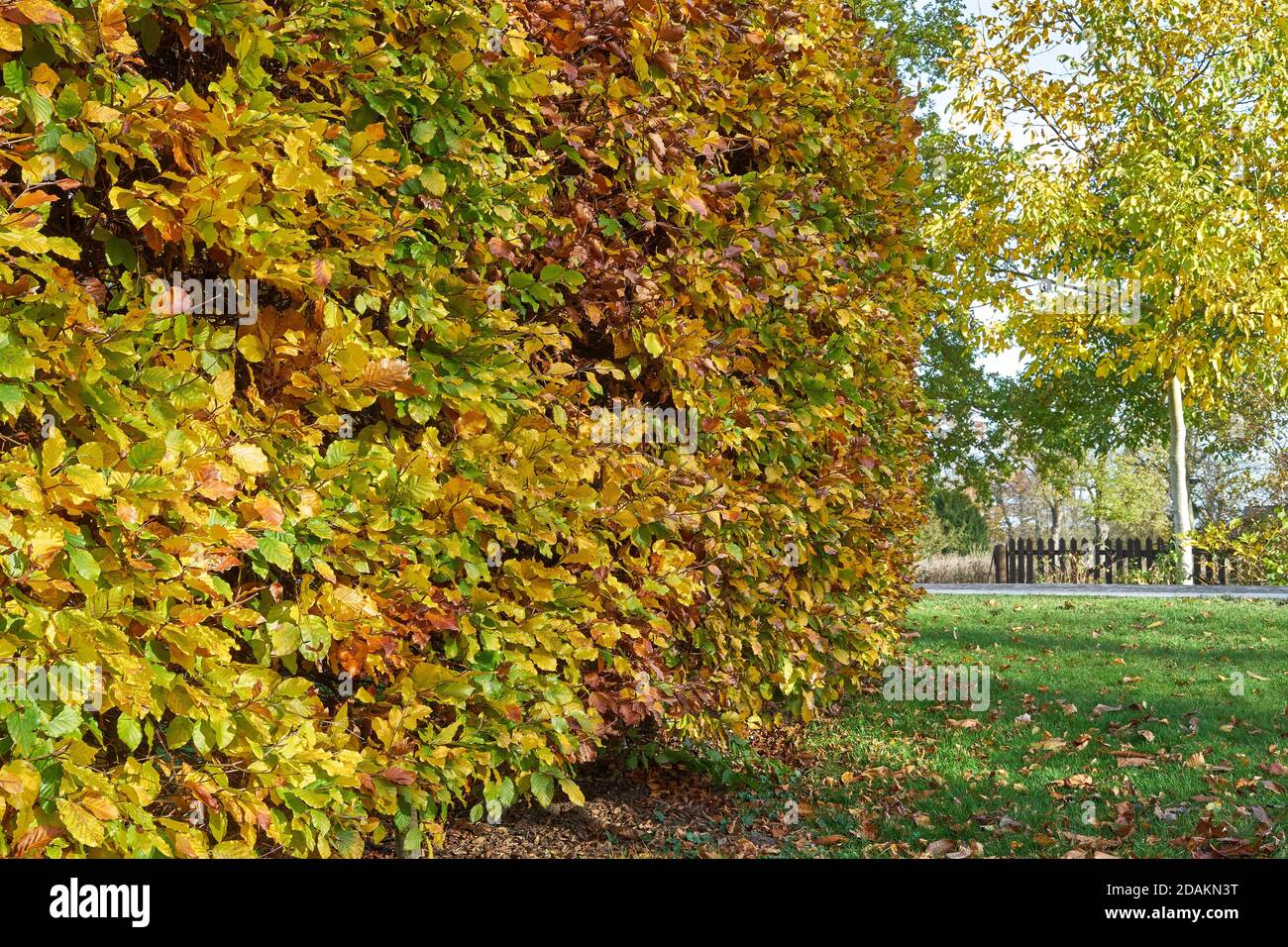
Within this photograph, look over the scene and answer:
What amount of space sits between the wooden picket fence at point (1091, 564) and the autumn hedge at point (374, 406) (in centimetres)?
1779

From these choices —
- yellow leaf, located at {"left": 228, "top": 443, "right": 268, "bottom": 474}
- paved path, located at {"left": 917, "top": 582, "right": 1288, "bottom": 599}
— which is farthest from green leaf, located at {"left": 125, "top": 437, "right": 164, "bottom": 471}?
paved path, located at {"left": 917, "top": 582, "right": 1288, "bottom": 599}

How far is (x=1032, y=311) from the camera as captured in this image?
15750 mm

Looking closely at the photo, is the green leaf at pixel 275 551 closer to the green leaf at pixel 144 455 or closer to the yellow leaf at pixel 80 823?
the green leaf at pixel 144 455

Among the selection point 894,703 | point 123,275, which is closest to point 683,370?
point 123,275

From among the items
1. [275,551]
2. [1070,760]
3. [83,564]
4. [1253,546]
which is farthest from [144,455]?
[1253,546]

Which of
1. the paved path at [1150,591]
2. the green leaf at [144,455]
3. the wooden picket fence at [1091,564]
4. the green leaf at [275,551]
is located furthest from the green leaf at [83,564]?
the wooden picket fence at [1091,564]

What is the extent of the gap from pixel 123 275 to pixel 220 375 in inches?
11.9

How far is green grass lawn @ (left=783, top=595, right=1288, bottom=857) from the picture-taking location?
4.46 m

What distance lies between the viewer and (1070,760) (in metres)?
5.65

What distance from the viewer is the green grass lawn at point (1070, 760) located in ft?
14.6

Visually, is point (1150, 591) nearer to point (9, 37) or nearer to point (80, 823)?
point (80, 823)

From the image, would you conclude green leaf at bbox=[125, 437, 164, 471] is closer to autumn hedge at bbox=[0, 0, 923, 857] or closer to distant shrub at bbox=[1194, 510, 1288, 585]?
autumn hedge at bbox=[0, 0, 923, 857]

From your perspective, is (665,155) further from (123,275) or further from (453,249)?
(123,275)

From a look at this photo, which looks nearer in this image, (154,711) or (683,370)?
(154,711)
